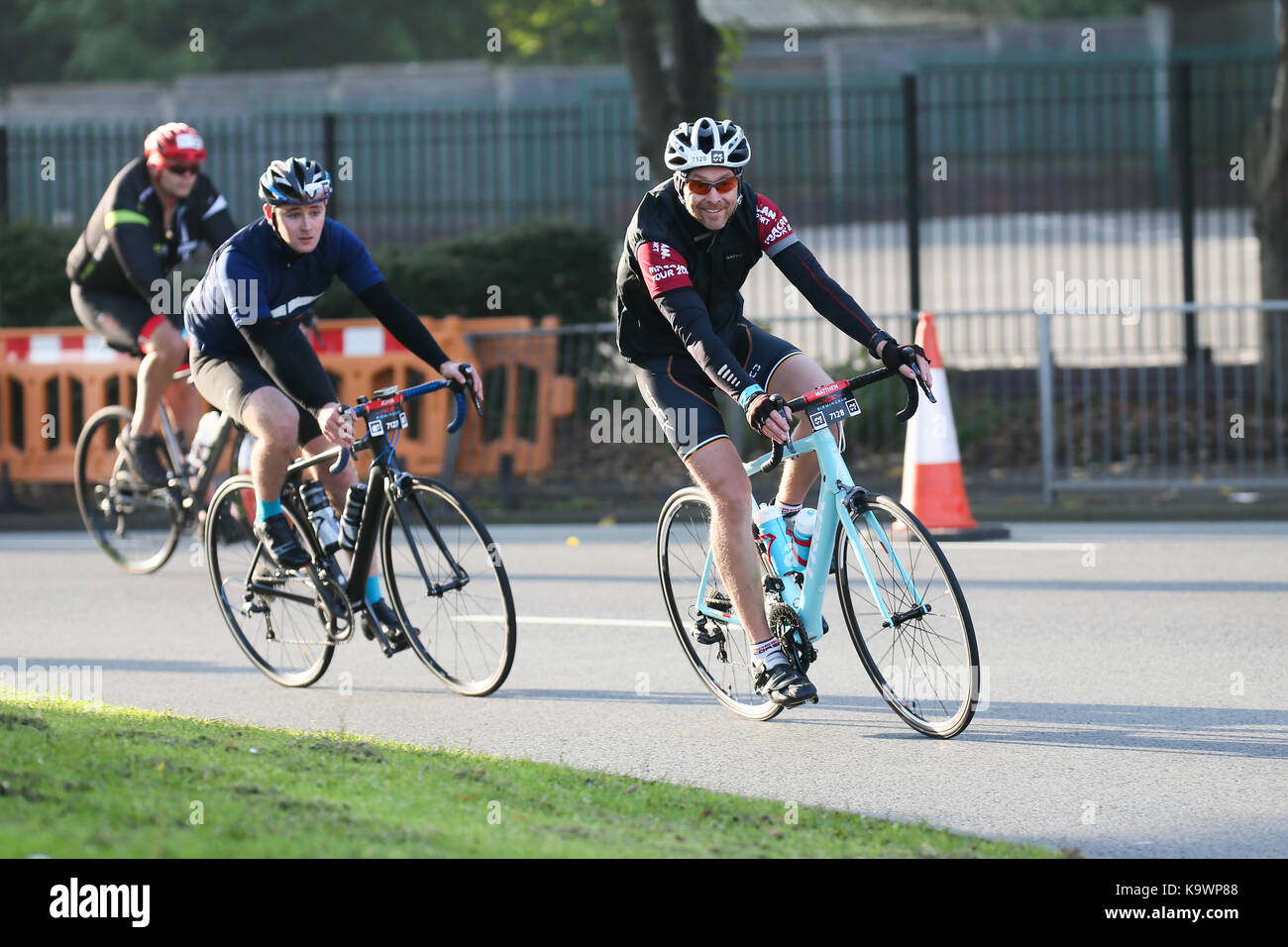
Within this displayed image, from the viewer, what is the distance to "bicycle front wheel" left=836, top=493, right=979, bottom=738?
5891mm

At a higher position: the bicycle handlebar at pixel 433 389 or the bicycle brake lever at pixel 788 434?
the bicycle handlebar at pixel 433 389

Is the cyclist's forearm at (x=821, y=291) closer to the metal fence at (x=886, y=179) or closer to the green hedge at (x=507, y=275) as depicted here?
the green hedge at (x=507, y=275)

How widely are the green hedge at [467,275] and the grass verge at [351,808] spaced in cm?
947

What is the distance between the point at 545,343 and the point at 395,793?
9.01 metres

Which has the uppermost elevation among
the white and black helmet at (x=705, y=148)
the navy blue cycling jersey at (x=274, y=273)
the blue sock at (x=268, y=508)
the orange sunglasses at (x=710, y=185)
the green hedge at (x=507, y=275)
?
the green hedge at (x=507, y=275)

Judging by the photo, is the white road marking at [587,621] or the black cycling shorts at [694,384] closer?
the black cycling shorts at [694,384]

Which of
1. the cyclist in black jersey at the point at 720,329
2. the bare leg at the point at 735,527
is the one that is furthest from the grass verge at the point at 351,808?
the cyclist in black jersey at the point at 720,329

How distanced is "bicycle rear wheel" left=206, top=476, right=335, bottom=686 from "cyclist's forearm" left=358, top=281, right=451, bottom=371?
0.90 m

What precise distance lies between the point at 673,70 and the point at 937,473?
684 cm

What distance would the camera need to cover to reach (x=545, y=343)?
1378 cm

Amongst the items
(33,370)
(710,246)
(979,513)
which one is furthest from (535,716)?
(33,370)

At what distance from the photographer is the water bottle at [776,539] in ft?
20.8
